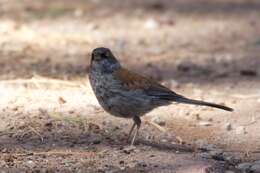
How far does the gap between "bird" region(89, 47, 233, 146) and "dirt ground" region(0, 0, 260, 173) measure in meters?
0.28

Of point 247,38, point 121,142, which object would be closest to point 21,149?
point 121,142

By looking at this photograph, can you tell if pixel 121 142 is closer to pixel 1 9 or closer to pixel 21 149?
pixel 21 149

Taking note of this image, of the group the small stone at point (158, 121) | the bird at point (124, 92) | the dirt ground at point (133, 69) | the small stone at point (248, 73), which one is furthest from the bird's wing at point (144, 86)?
the small stone at point (248, 73)

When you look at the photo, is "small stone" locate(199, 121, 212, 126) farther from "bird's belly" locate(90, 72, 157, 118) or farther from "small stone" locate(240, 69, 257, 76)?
"small stone" locate(240, 69, 257, 76)

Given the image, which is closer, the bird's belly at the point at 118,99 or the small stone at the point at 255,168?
the small stone at the point at 255,168

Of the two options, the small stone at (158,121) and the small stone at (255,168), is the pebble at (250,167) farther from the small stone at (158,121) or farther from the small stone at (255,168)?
the small stone at (158,121)

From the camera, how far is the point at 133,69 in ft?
32.1

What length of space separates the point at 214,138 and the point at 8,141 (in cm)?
170

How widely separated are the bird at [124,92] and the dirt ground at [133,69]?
0.28m

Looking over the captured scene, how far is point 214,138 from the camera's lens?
7371mm

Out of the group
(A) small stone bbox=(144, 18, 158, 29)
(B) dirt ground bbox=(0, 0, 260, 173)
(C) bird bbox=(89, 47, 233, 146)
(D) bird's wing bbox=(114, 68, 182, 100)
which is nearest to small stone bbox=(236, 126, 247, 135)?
(B) dirt ground bbox=(0, 0, 260, 173)

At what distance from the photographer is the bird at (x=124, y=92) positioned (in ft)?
22.9

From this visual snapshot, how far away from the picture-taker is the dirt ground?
6688 mm

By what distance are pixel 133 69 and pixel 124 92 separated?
9.20 feet
